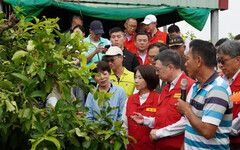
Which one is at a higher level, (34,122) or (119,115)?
(34,122)

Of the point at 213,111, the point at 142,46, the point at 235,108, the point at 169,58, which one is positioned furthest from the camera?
the point at 142,46

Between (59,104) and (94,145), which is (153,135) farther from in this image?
(59,104)

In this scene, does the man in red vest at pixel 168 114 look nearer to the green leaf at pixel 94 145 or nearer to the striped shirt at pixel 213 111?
the striped shirt at pixel 213 111

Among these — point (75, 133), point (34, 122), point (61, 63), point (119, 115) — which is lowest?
point (119, 115)

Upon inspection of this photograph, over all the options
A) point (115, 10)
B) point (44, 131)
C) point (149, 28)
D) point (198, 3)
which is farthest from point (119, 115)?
point (198, 3)

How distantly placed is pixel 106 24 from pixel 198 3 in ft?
14.1

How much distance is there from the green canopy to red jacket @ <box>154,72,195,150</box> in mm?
6538

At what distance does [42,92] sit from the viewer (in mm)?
3420

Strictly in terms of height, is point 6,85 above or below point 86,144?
above

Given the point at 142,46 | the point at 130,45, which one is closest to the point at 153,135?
the point at 142,46

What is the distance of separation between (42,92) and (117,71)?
3545 millimetres

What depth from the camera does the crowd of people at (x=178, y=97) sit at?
368 cm

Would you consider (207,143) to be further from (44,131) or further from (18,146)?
(18,146)

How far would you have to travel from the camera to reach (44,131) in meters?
3.40
